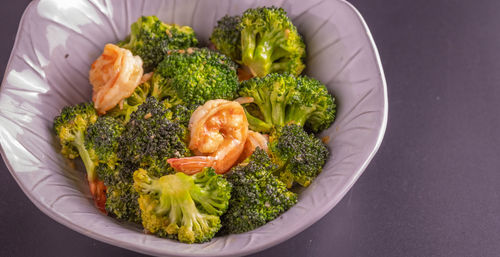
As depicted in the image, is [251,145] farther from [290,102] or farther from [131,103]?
[131,103]

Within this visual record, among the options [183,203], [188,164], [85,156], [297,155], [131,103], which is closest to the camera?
[183,203]

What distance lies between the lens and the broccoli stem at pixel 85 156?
238 cm

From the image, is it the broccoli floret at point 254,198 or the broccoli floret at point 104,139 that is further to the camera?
the broccoli floret at point 104,139

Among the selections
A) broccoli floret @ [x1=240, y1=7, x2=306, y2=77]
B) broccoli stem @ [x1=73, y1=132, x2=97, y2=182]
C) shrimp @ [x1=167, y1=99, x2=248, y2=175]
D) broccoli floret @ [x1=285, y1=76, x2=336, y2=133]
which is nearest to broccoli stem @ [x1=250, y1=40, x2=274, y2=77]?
broccoli floret @ [x1=240, y1=7, x2=306, y2=77]

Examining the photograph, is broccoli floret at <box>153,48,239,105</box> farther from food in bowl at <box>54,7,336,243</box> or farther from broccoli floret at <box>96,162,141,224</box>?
broccoli floret at <box>96,162,141,224</box>

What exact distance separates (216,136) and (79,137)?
732mm

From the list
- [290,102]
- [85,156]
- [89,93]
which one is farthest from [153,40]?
[290,102]

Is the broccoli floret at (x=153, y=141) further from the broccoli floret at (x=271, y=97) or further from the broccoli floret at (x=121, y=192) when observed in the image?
the broccoli floret at (x=271, y=97)

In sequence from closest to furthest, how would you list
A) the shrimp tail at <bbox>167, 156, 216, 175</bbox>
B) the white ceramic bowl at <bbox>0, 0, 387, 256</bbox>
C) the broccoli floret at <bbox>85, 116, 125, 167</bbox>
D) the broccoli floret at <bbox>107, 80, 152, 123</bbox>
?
the white ceramic bowl at <bbox>0, 0, 387, 256</bbox> → the shrimp tail at <bbox>167, 156, 216, 175</bbox> → the broccoli floret at <bbox>85, 116, 125, 167</bbox> → the broccoli floret at <bbox>107, 80, 152, 123</bbox>

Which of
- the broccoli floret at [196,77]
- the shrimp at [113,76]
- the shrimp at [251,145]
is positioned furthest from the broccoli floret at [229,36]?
the shrimp at [251,145]

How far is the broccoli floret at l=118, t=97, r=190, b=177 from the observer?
212cm

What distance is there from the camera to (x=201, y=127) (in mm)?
2176

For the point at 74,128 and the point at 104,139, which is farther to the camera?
the point at 74,128

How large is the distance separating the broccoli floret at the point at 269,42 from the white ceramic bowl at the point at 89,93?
0.49 feet
